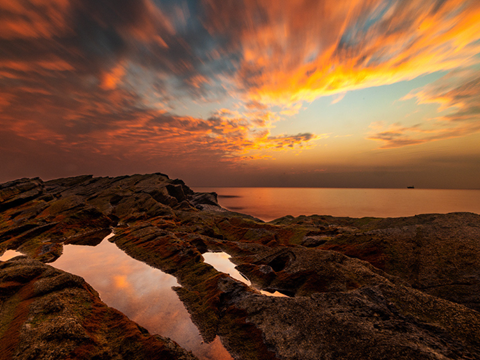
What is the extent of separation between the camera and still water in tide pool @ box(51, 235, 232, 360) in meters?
18.1

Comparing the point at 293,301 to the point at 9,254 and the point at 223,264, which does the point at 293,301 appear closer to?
the point at 223,264

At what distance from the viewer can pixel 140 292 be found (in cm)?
2566

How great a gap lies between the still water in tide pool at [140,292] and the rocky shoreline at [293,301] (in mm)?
1256

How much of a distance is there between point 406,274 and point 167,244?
40804 mm

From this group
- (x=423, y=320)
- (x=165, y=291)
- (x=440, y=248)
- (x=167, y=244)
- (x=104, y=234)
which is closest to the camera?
(x=423, y=320)

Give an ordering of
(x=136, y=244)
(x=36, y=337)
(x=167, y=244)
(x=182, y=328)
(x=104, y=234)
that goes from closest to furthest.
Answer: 1. (x=36, y=337)
2. (x=182, y=328)
3. (x=167, y=244)
4. (x=136, y=244)
5. (x=104, y=234)

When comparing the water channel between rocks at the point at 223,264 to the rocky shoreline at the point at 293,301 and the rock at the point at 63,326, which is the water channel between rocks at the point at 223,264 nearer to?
the rocky shoreline at the point at 293,301

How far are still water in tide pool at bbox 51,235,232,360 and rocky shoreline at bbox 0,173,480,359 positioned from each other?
126 centimetres

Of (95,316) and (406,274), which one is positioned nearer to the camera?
(95,316)

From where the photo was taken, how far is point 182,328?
63.6 feet

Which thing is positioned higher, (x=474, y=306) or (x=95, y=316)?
(x=95, y=316)

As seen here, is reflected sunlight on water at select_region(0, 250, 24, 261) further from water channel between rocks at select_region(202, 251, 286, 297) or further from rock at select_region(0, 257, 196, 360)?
water channel between rocks at select_region(202, 251, 286, 297)

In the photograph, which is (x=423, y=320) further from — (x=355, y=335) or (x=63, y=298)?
(x=63, y=298)

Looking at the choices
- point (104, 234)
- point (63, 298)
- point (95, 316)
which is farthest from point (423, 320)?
point (104, 234)
